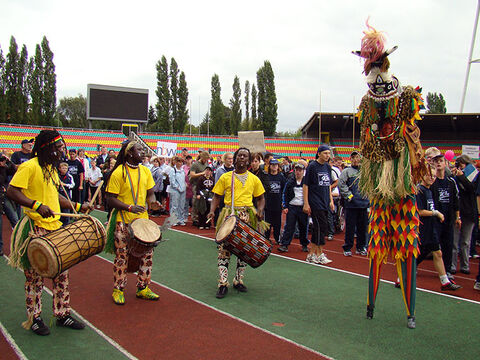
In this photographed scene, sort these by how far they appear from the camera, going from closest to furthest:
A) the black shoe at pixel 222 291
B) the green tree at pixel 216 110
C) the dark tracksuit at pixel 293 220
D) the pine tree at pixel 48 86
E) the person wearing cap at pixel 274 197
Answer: the black shoe at pixel 222 291, the dark tracksuit at pixel 293 220, the person wearing cap at pixel 274 197, the pine tree at pixel 48 86, the green tree at pixel 216 110

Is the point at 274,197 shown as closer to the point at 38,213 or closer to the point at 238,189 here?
the point at 238,189

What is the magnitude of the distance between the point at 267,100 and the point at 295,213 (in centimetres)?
4160

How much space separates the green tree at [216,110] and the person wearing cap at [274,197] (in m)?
44.3

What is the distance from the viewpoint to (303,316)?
17.8 ft

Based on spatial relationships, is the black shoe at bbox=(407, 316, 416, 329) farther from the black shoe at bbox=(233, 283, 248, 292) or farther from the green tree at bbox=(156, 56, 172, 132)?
the green tree at bbox=(156, 56, 172, 132)

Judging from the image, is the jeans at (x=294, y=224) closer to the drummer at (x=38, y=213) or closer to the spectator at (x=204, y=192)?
the spectator at (x=204, y=192)

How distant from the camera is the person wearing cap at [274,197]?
998cm

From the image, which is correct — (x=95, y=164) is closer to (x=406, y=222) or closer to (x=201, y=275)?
(x=201, y=275)

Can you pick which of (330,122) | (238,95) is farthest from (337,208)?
(238,95)

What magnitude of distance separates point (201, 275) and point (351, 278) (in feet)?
8.35

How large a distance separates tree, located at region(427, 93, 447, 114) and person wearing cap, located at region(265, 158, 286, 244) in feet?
213

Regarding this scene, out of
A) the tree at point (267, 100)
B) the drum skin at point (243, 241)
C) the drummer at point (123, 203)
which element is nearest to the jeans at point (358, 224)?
the drum skin at point (243, 241)

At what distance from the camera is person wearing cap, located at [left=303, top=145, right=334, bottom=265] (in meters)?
8.29

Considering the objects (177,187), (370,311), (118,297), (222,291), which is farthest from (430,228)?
(177,187)
